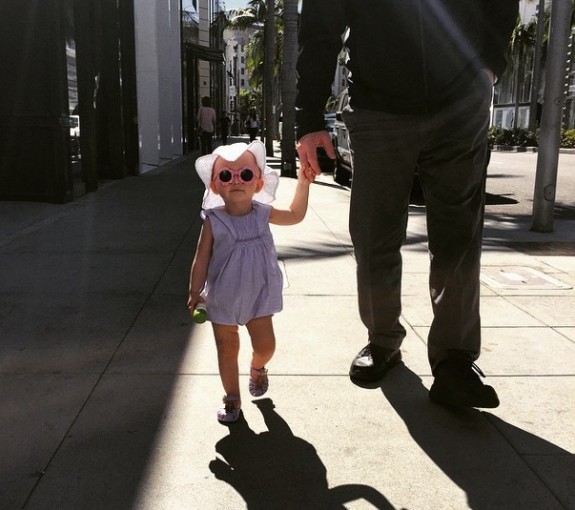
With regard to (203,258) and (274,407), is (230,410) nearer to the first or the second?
(274,407)

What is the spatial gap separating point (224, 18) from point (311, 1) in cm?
4240

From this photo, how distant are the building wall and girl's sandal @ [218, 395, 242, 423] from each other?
13.7 metres

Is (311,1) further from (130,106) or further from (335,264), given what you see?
(130,106)

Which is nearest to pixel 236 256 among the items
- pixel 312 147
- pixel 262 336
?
pixel 262 336

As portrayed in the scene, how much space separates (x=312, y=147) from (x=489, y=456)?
4.56 feet

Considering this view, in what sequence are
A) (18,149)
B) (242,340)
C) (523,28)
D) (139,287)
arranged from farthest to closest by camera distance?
(523,28) < (18,149) < (139,287) < (242,340)

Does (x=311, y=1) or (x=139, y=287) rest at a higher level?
(x=311, y=1)

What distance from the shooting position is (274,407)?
295 centimetres

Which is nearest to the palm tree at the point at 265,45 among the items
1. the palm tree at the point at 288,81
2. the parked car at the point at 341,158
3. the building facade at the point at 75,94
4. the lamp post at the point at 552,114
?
the building facade at the point at 75,94

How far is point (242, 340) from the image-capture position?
386 cm

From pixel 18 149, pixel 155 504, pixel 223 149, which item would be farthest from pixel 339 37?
pixel 18 149

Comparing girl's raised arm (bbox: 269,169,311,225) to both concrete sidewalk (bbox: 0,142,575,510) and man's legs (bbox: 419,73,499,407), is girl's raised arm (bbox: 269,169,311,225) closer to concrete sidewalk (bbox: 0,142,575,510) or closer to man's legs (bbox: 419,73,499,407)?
man's legs (bbox: 419,73,499,407)

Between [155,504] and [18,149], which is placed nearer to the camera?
[155,504]

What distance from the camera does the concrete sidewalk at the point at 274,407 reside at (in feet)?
7.57
